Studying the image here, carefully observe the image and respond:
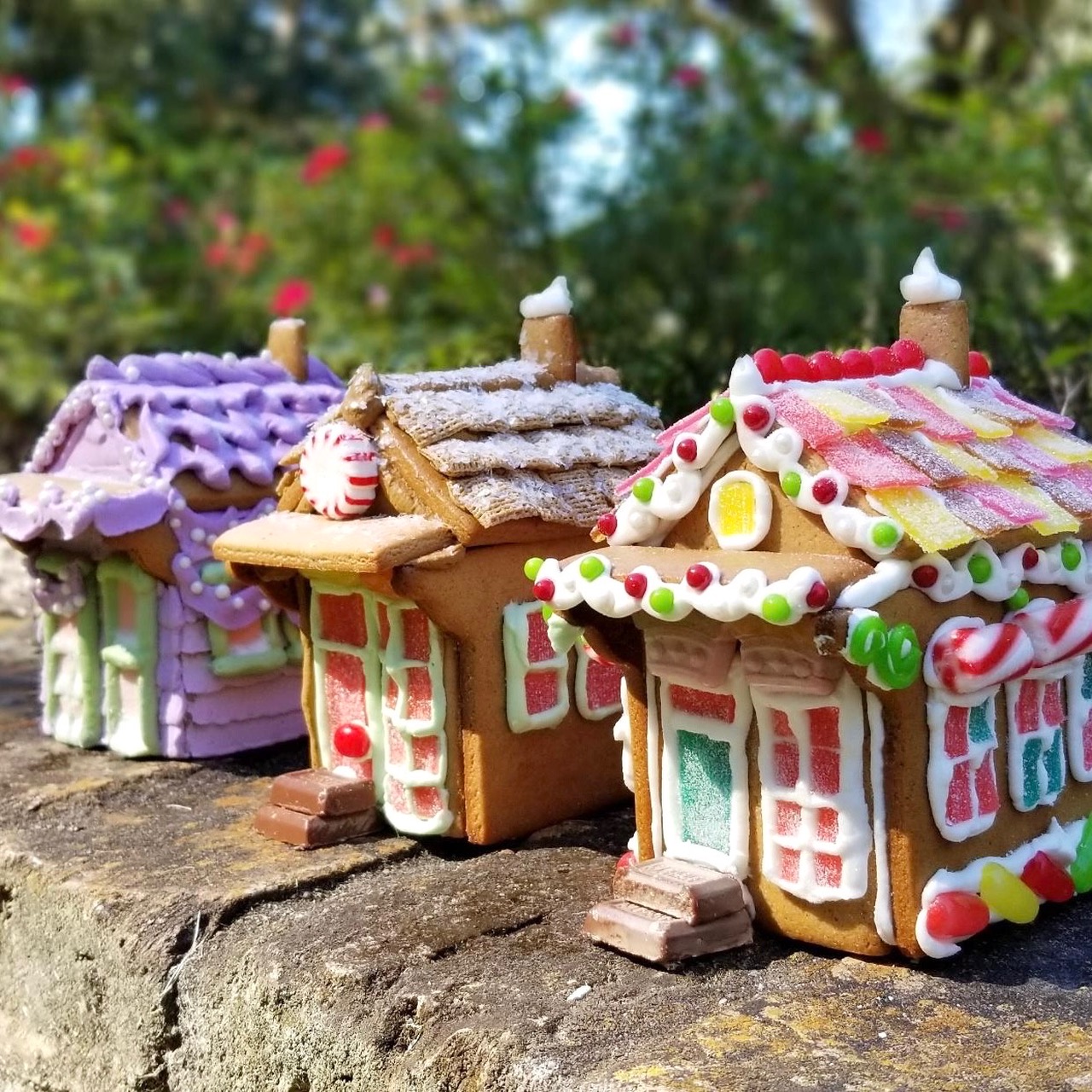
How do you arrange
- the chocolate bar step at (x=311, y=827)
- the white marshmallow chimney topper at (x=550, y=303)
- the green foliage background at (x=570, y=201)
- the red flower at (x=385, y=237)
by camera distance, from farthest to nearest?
the red flower at (x=385, y=237) < the green foliage background at (x=570, y=201) < the white marshmallow chimney topper at (x=550, y=303) < the chocolate bar step at (x=311, y=827)

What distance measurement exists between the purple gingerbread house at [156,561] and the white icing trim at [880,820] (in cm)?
170

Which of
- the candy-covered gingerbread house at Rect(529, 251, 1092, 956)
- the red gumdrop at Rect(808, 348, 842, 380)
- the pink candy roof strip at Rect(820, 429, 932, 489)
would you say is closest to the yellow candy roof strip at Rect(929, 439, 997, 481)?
the candy-covered gingerbread house at Rect(529, 251, 1092, 956)

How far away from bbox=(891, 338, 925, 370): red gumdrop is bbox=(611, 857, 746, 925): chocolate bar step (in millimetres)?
955

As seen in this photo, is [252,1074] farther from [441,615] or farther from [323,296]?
[323,296]

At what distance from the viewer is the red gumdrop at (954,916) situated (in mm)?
2213

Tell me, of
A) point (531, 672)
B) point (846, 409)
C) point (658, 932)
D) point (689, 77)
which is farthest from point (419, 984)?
point (689, 77)

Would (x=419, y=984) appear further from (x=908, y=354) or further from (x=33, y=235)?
(x=33, y=235)

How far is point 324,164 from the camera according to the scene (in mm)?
8414

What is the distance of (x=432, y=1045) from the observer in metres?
2.12

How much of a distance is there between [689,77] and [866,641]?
Result: 259 inches

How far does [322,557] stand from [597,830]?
81 centimetres

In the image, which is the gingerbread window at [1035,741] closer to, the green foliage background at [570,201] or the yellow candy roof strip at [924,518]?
the yellow candy roof strip at [924,518]

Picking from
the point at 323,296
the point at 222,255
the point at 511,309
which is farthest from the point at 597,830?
the point at 222,255

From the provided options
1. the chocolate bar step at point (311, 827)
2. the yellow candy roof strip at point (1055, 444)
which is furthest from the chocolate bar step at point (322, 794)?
the yellow candy roof strip at point (1055, 444)
